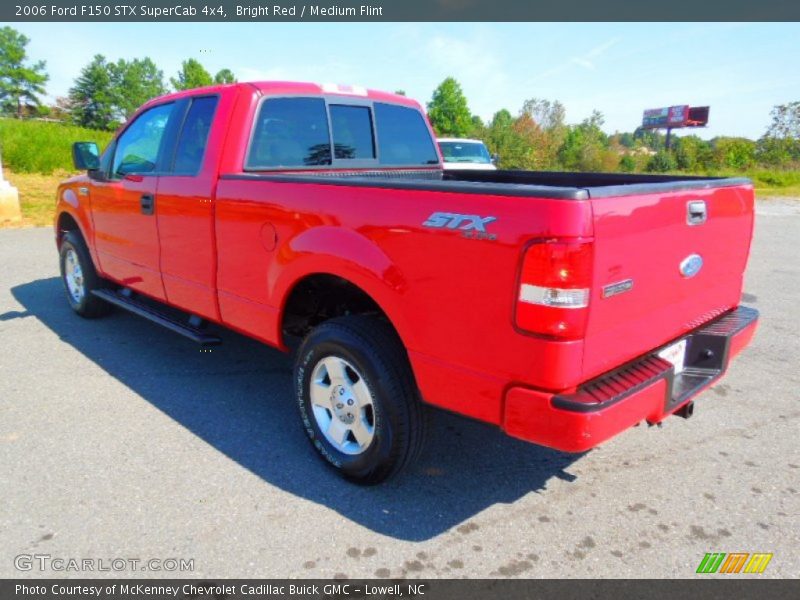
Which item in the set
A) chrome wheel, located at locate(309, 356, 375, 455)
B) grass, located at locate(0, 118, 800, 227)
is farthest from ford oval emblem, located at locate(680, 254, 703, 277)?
grass, located at locate(0, 118, 800, 227)

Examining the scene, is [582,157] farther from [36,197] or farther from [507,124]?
[36,197]

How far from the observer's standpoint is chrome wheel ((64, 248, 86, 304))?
5406mm

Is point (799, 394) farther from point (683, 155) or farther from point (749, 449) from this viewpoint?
point (683, 155)

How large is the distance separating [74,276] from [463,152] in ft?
30.9

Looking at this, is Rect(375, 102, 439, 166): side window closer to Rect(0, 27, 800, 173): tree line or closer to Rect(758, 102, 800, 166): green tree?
Rect(0, 27, 800, 173): tree line

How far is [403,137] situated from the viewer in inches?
173

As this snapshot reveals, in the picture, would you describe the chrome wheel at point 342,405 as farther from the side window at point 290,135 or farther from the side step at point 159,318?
the side window at point 290,135

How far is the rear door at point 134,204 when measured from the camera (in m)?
4.02

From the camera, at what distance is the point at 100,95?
77.0m

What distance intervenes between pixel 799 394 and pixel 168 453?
4.27 metres

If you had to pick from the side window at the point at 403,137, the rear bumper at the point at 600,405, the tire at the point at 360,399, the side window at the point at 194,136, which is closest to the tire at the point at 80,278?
the side window at the point at 194,136

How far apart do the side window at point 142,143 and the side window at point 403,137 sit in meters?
1.55

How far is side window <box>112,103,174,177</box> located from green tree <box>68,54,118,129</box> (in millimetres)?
84328

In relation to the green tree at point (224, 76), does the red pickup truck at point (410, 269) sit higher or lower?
lower
